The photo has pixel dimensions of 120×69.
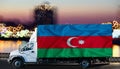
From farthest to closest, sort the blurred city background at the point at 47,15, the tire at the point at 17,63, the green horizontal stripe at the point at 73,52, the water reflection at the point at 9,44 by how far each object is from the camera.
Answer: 1. the water reflection at the point at 9,44
2. the blurred city background at the point at 47,15
3. the tire at the point at 17,63
4. the green horizontal stripe at the point at 73,52

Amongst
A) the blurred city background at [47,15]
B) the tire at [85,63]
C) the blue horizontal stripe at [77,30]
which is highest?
the blurred city background at [47,15]

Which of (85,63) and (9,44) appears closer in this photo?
(85,63)

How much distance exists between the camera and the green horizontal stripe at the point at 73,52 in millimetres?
28344

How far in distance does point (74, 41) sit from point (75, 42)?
0.09m

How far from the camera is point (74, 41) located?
28.6 m

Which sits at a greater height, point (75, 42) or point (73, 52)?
point (75, 42)

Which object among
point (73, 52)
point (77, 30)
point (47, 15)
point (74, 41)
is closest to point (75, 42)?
point (74, 41)

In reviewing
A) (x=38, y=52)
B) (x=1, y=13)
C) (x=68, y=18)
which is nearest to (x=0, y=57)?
(x=1, y=13)

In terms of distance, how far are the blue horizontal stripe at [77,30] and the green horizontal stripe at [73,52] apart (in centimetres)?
95

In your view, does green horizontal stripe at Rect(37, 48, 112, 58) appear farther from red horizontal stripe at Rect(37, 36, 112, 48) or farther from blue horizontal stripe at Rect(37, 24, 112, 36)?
blue horizontal stripe at Rect(37, 24, 112, 36)

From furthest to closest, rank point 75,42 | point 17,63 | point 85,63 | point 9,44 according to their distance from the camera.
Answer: point 9,44
point 17,63
point 75,42
point 85,63

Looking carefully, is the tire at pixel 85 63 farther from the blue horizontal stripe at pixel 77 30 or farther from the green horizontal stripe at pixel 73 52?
the blue horizontal stripe at pixel 77 30

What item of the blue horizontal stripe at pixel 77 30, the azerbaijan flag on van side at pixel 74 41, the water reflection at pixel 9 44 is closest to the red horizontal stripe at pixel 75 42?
the azerbaijan flag on van side at pixel 74 41

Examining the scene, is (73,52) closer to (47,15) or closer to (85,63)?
(85,63)
